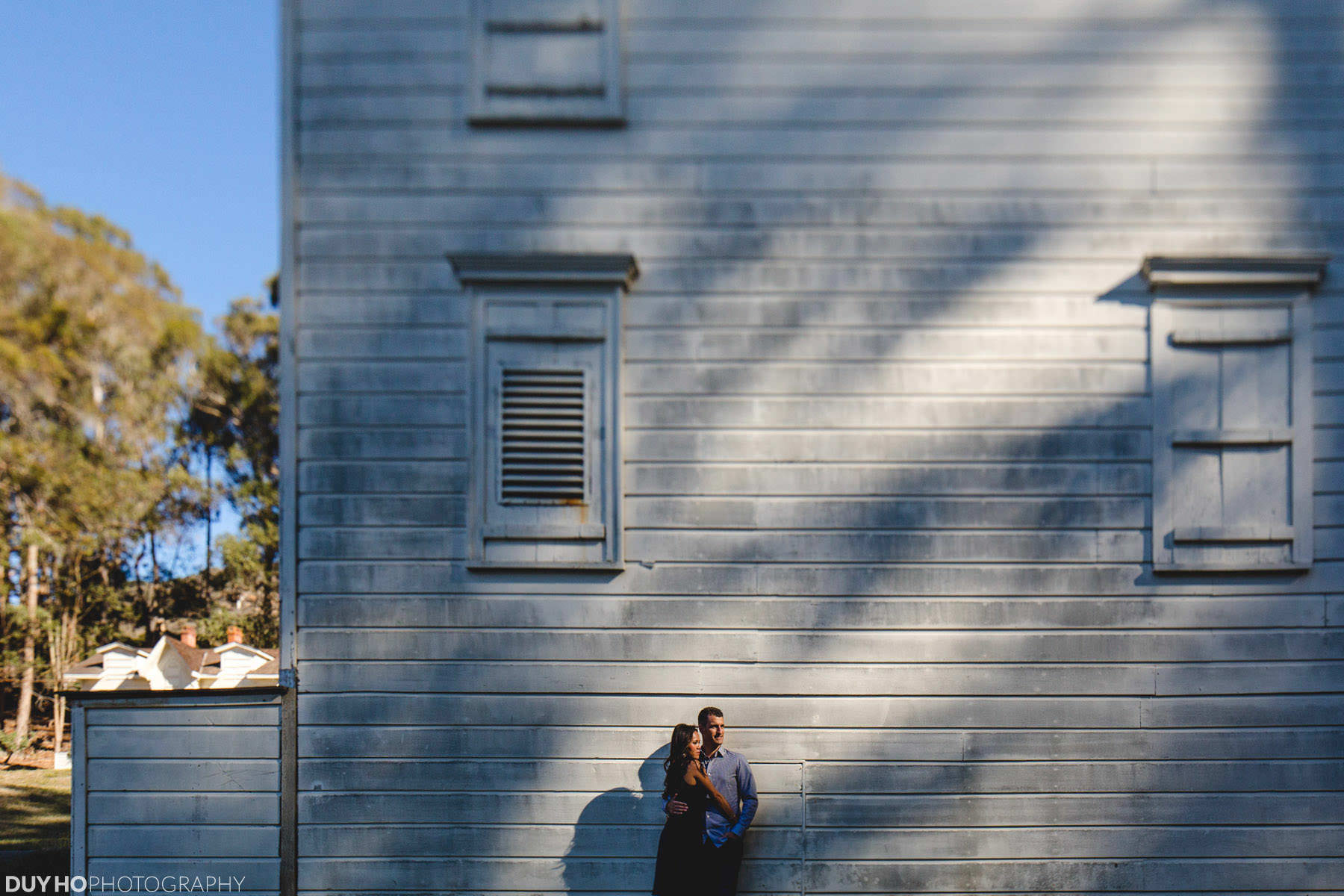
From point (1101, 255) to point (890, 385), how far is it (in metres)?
1.59

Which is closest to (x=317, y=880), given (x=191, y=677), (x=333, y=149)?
(x=333, y=149)

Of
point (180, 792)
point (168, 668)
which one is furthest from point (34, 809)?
point (180, 792)

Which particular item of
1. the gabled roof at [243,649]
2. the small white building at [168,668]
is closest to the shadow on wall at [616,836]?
the small white building at [168,668]

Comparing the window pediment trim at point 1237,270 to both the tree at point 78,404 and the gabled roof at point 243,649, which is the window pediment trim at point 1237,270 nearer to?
the gabled roof at point 243,649

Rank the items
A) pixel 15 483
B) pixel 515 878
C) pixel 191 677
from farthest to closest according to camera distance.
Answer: pixel 15 483, pixel 191 677, pixel 515 878

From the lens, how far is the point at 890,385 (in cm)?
541

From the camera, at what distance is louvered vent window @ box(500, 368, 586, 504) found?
537 centimetres

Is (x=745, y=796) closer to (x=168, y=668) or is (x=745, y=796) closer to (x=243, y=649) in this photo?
(x=243, y=649)

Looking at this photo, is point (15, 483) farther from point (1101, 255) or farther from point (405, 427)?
point (1101, 255)

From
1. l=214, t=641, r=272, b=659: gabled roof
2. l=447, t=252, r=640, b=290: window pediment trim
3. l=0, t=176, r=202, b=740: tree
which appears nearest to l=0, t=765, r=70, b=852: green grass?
l=214, t=641, r=272, b=659: gabled roof

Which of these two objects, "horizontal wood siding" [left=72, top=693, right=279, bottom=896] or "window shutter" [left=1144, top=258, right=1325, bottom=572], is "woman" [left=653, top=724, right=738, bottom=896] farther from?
"window shutter" [left=1144, top=258, right=1325, bottom=572]

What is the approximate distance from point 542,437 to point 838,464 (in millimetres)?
1860

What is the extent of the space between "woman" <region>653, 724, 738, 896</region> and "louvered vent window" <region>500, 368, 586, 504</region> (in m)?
1.61

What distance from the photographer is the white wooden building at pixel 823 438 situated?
17.3 feet
